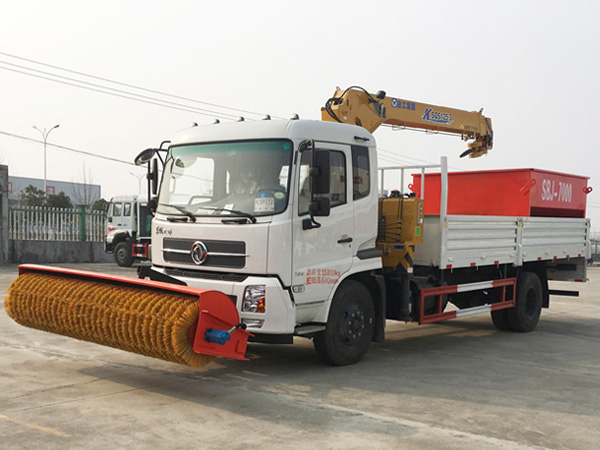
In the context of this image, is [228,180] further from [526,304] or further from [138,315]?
[526,304]

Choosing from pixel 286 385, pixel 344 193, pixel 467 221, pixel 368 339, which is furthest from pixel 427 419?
pixel 467 221

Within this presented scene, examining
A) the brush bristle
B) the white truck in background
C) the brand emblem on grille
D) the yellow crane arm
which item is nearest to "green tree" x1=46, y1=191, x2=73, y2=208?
the white truck in background

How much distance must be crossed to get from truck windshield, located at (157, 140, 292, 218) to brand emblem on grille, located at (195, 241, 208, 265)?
0.33 m

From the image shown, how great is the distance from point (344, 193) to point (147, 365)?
2887mm

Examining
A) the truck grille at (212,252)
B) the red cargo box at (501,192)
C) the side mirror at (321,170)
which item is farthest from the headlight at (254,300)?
the red cargo box at (501,192)

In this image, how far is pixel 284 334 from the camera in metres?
6.65

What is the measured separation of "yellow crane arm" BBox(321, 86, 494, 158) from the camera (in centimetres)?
934

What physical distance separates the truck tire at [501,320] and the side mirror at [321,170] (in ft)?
16.9

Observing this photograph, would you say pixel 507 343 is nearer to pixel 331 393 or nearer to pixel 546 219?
pixel 546 219

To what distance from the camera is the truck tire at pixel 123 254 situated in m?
23.0

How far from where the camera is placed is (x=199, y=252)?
277 inches

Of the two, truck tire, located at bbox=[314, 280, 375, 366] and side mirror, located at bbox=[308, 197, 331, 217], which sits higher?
side mirror, located at bbox=[308, 197, 331, 217]

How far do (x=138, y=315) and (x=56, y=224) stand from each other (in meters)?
19.4

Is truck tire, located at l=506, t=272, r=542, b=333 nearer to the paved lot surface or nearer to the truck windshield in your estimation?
the paved lot surface
